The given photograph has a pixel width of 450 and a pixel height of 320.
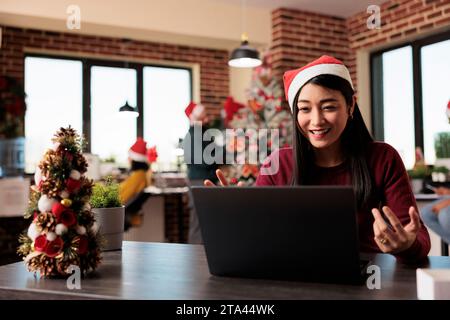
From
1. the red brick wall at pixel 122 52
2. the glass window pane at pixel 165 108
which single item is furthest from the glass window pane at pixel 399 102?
the glass window pane at pixel 165 108

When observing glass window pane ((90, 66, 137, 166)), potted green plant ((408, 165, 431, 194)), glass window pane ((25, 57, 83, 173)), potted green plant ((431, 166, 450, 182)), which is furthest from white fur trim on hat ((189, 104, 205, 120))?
potted green plant ((431, 166, 450, 182))

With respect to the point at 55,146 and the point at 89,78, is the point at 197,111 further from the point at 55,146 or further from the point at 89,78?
the point at 55,146

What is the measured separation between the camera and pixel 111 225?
4.67 feet

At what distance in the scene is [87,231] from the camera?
112 cm

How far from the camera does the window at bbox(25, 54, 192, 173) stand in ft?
19.9

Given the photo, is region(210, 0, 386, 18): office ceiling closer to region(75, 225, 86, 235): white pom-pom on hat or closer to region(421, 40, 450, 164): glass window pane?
region(421, 40, 450, 164): glass window pane

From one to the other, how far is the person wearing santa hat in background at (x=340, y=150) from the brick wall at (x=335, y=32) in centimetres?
387

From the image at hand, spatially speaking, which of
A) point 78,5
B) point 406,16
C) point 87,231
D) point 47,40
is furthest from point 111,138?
point 87,231

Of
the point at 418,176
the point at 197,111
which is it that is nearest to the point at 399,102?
the point at 418,176

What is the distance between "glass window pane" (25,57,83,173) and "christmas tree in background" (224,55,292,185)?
1985mm

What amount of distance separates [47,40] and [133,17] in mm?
1461

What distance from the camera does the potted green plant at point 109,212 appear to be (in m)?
1.39

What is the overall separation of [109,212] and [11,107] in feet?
15.4

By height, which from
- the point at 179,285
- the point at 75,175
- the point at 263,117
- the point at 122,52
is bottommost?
the point at 179,285
